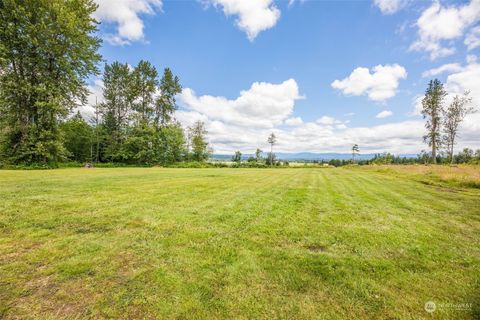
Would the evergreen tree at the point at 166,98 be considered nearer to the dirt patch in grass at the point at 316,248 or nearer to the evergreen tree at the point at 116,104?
the evergreen tree at the point at 116,104

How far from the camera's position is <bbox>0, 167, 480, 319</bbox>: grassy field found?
2.29 metres

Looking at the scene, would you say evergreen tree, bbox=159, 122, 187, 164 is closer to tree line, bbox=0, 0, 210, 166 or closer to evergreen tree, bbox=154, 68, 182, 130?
evergreen tree, bbox=154, 68, 182, 130

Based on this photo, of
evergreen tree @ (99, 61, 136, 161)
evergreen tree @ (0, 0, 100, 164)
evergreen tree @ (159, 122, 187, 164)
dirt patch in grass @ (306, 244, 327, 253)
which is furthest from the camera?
evergreen tree @ (159, 122, 187, 164)

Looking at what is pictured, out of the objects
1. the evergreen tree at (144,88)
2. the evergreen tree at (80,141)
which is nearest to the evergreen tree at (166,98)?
the evergreen tree at (144,88)

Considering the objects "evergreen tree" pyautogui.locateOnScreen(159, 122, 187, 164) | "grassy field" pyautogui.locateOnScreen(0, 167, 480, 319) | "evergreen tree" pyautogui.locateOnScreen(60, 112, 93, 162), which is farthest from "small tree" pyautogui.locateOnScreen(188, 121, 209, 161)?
"grassy field" pyautogui.locateOnScreen(0, 167, 480, 319)

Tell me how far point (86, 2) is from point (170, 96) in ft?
66.6

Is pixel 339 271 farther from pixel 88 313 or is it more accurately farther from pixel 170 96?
pixel 170 96

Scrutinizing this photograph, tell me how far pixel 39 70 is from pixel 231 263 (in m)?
28.8

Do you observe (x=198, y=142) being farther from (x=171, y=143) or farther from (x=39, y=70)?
(x=39, y=70)

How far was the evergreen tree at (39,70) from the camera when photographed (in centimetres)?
1953

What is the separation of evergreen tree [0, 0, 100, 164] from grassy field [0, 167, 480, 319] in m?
20.7

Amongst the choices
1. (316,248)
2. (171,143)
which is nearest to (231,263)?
(316,248)

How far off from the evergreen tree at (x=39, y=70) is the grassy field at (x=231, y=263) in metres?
20.7

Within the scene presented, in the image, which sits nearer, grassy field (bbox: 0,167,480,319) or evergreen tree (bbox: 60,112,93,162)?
grassy field (bbox: 0,167,480,319)
